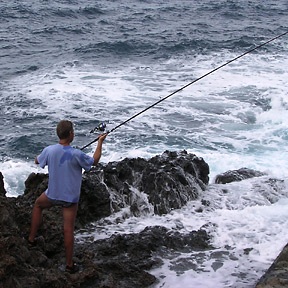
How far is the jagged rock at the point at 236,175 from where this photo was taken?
9.56m

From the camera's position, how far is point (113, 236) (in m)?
6.61

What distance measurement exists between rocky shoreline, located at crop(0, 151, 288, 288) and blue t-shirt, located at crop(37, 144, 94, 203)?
0.57m

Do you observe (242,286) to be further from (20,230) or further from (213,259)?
(20,230)

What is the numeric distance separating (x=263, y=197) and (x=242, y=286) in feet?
10.6

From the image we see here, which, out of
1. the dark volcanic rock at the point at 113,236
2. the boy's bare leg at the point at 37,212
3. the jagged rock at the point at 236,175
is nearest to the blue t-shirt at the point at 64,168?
the boy's bare leg at the point at 37,212

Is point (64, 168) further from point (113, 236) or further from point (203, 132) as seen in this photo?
point (203, 132)

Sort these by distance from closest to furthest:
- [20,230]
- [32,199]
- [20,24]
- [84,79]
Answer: [20,230] → [32,199] → [84,79] → [20,24]

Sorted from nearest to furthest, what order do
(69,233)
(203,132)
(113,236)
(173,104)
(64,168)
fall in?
(64,168), (69,233), (113,236), (203,132), (173,104)

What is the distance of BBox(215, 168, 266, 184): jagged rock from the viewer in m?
9.56

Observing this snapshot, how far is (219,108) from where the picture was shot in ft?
48.9

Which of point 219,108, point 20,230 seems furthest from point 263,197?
point 219,108

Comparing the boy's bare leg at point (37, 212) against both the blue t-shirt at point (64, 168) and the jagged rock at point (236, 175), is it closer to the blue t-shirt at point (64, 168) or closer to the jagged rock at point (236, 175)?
the blue t-shirt at point (64, 168)

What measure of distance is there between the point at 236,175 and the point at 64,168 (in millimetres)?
5263

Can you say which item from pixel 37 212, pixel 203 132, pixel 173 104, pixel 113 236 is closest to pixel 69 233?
pixel 37 212
